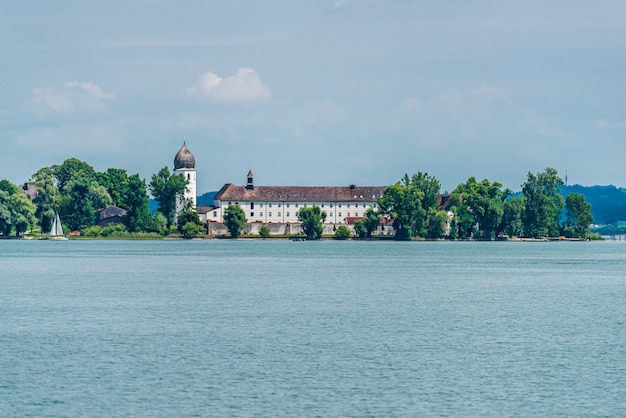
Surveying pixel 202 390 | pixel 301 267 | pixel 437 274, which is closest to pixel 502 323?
pixel 202 390

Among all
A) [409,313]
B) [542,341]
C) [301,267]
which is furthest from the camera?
[301,267]

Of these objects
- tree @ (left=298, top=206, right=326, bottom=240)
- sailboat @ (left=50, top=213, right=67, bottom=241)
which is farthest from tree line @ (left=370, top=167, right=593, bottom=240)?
sailboat @ (left=50, top=213, right=67, bottom=241)

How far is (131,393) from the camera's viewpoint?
23609mm

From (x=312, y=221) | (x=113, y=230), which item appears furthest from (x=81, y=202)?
(x=312, y=221)

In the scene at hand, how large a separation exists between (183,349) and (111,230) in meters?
115

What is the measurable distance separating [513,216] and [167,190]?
50083 mm

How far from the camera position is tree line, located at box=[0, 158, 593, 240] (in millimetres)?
136625

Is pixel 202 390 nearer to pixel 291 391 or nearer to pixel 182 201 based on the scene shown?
pixel 291 391

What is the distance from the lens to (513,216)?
452ft

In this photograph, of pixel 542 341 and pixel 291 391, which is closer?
pixel 291 391

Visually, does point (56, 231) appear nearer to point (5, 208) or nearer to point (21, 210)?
point (21, 210)

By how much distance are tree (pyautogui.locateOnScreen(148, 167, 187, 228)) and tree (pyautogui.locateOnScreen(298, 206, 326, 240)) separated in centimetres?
1850

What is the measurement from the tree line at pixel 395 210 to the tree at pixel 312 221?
0.48ft

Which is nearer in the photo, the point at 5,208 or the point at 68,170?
the point at 5,208
